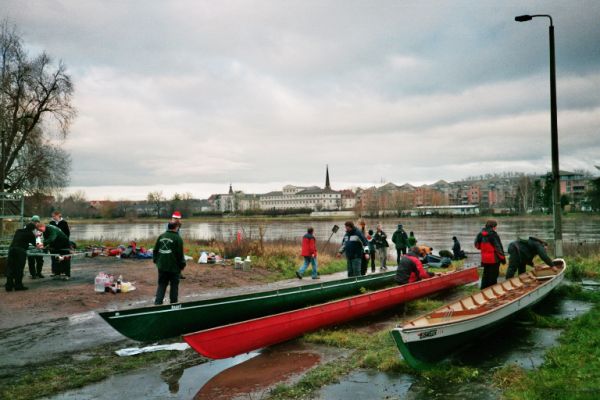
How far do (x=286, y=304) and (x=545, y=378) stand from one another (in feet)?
16.7

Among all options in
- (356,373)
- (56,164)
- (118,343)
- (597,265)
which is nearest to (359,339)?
(356,373)

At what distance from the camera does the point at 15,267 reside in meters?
11.5

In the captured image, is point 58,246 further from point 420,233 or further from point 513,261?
point 420,233


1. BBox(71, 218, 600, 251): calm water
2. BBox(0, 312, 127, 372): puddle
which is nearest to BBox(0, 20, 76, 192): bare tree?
BBox(71, 218, 600, 251): calm water

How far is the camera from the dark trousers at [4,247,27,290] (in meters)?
11.4

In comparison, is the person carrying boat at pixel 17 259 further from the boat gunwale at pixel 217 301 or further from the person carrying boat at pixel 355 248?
the person carrying boat at pixel 355 248

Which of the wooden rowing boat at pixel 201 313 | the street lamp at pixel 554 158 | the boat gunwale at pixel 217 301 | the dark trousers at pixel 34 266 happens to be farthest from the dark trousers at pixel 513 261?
the dark trousers at pixel 34 266

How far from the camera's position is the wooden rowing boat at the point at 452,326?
19.3ft

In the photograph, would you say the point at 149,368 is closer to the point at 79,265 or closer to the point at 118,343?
the point at 118,343

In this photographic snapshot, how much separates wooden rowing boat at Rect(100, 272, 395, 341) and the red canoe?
→ 1084 mm

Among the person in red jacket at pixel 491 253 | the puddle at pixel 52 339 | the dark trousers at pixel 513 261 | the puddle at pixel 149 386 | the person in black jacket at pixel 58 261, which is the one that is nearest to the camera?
the puddle at pixel 149 386

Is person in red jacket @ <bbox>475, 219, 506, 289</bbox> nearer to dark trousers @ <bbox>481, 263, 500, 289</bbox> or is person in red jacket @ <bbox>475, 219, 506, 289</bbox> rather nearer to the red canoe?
dark trousers @ <bbox>481, 263, 500, 289</bbox>

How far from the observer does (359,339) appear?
7992 mm

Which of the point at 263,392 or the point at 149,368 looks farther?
the point at 149,368
